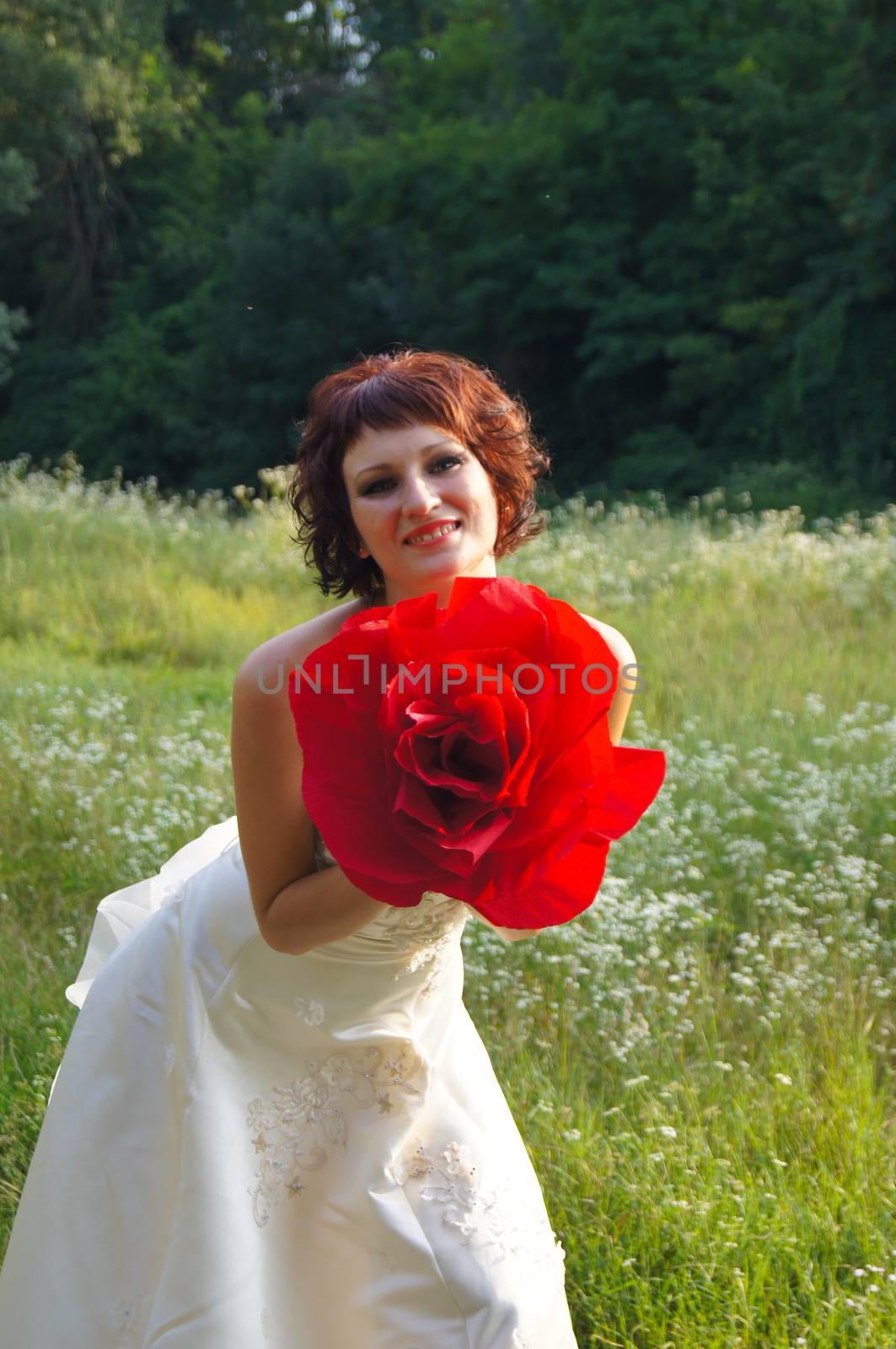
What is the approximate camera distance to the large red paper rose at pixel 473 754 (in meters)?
1.28

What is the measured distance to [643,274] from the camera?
69.5 ft

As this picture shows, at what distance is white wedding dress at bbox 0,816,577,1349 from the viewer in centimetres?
201

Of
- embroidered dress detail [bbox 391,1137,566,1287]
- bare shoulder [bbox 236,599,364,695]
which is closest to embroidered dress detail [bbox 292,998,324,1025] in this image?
embroidered dress detail [bbox 391,1137,566,1287]

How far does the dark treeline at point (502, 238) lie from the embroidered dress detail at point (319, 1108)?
614 inches

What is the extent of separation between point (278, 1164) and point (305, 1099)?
0.38ft

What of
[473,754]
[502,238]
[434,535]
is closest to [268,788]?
[434,535]

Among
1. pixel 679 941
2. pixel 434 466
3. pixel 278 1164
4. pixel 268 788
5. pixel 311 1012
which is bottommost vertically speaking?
pixel 679 941

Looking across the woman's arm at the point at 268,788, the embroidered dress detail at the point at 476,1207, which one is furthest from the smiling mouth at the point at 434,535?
the embroidered dress detail at the point at 476,1207

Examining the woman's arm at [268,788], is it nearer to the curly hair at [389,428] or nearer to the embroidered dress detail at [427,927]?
the embroidered dress detail at [427,927]

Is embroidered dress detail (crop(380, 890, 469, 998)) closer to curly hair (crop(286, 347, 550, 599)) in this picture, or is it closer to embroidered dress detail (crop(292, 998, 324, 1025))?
embroidered dress detail (crop(292, 998, 324, 1025))

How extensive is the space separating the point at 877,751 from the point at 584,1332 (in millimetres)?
3108

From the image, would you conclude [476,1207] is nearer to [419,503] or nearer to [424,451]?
[419,503]

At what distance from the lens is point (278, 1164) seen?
2148mm

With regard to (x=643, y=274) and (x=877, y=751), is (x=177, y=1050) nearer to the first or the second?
(x=877, y=751)
